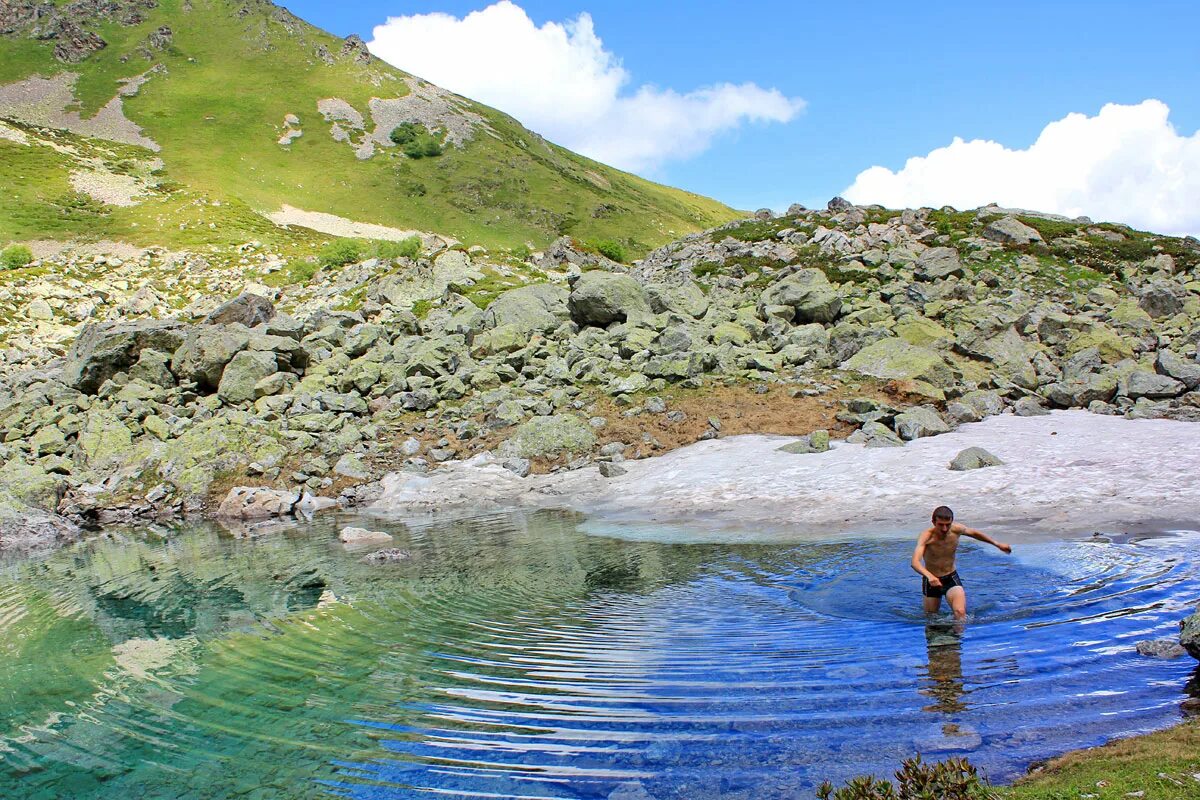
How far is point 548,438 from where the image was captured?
28109 millimetres

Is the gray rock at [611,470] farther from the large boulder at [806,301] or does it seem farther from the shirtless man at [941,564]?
the large boulder at [806,301]

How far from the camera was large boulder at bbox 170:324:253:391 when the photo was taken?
34.8m

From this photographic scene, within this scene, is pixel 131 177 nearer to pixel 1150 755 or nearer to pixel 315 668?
pixel 315 668

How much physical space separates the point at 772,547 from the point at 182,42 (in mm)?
217131

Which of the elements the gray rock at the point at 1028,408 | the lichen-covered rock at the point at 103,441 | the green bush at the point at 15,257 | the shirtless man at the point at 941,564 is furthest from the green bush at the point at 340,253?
the shirtless man at the point at 941,564

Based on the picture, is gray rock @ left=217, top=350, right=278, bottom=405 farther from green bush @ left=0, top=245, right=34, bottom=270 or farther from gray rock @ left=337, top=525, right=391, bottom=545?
green bush @ left=0, top=245, right=34, bottom=270

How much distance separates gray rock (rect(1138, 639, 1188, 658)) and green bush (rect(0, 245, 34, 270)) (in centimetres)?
9100

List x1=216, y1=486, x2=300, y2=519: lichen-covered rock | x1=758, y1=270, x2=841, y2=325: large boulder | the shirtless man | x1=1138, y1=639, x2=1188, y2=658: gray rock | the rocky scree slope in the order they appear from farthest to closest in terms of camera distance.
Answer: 1. x1=758, y1=270, x2=841, y2=325: large boulder
2. the rocky scree slope
3. x1=216, y1=486, x2=300, y2=519: lichen-covered rock
4. the shirtless man
5. x1=1138, y1=639, x2=1188, y2=658: gray rock

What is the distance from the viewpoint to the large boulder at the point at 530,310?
126ft

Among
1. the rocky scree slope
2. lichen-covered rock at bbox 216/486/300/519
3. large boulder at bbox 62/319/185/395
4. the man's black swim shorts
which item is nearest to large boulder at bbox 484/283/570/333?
the rocky scree slope

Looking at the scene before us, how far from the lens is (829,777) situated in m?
6.64

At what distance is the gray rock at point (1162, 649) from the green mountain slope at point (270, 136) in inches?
3805

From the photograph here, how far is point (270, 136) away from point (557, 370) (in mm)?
137983

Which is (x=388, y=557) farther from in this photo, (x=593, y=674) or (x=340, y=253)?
(x=340, y=253)
